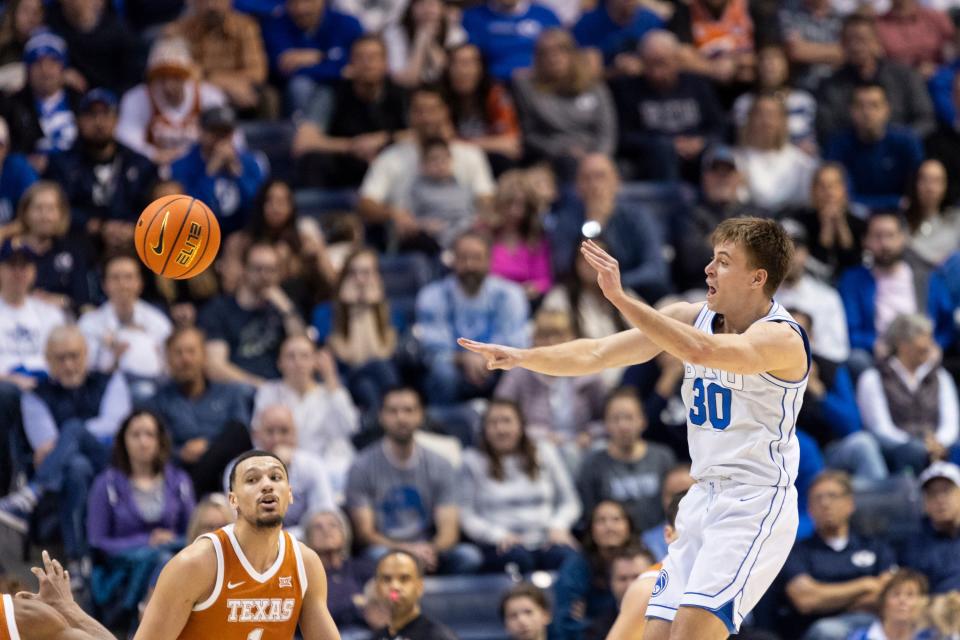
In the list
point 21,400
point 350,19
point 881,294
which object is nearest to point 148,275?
point 21,400

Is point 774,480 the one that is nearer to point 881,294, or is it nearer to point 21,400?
point 21,400

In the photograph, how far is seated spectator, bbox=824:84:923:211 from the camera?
1359 cm

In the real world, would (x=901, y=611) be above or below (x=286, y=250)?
below

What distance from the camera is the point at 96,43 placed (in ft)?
42.8

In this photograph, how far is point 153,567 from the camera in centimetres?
943

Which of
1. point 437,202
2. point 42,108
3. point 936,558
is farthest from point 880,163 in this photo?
point 42,108

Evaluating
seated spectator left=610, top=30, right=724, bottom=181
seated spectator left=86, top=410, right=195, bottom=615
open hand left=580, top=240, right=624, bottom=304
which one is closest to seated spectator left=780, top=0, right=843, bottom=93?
seated spectator left=610, top=30, right=724, bottom=181

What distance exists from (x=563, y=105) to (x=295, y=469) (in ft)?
15.0

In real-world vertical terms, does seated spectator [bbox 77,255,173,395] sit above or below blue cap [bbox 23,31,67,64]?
below

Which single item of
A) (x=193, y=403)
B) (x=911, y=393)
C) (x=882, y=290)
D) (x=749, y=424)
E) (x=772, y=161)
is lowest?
(x=911, y=393)

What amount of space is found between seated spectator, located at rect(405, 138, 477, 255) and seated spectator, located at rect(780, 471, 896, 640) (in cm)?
365

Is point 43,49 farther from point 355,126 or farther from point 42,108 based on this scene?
point 355,126

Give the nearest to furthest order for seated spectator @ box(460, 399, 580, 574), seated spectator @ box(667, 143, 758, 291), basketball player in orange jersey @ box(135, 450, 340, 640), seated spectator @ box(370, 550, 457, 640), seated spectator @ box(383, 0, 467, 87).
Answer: basketball player in orange jersey @ box(135, 450, 340, 640)
seated spectator @ box(370, 550, 457, 640)
seated spectator @ box(460, 399, 580, 574)
seated spectator @ box(667, 143, 758, 291)
seated spectator @ box(383, 0, 467, 87)

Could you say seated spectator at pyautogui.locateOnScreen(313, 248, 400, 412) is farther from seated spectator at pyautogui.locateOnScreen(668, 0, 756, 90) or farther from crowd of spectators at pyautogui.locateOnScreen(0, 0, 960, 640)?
seated spectator at pyautogui.locateOnScreen(668, 0, 756, 90)
